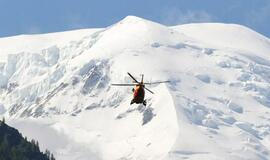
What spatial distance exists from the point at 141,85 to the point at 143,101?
8.52 ft

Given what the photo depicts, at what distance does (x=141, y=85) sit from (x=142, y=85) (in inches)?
25.4

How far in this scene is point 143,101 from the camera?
200m

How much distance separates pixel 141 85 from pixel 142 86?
0.85 ft

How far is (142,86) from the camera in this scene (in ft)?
655

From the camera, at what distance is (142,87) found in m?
200

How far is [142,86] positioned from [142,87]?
0.30 m

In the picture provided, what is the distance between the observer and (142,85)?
653 feet

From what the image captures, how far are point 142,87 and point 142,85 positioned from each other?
2.68 ft

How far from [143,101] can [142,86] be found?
2431 millimetres

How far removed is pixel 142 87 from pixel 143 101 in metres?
2.26

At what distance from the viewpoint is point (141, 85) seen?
200 m

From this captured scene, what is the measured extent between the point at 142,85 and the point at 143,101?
2687mm
